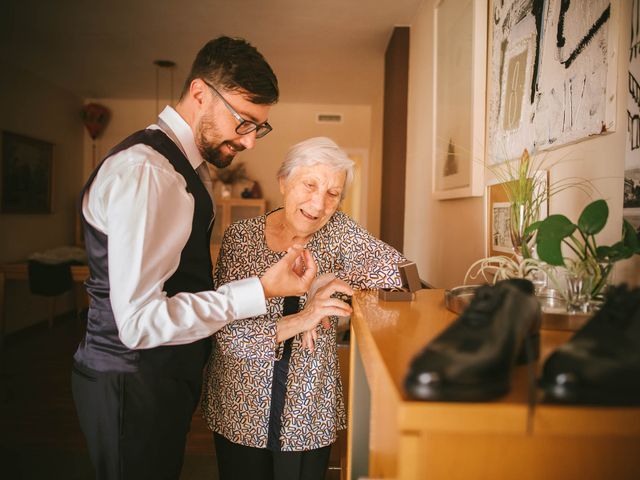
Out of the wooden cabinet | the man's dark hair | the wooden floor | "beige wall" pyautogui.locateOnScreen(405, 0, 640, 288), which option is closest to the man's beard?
the man's dark hair

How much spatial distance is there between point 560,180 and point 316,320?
2.66ft

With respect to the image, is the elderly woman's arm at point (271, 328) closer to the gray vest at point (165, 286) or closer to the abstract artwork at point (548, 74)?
the gray vest at point (165, 286)

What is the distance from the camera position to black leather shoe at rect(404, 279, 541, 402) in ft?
1.53

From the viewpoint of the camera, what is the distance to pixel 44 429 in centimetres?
306

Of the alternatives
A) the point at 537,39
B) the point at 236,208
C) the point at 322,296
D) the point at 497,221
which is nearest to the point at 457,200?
the point at 497,221

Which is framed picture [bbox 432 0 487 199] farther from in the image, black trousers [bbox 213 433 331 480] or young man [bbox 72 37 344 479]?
black trousers [bbox 213 433 331 480]

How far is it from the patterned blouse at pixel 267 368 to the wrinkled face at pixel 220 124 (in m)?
0.31

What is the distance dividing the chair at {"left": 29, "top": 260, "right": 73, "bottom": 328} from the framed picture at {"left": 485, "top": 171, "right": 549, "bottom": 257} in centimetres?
458

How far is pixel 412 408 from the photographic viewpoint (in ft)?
1.59

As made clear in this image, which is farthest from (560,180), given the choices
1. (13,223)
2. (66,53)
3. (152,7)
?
(13,223)

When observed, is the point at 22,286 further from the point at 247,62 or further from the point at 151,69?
the point at 247,62

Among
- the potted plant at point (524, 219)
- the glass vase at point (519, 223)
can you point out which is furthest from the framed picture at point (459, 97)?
the glass vase at point (519, 223)

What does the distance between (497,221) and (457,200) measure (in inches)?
25.8

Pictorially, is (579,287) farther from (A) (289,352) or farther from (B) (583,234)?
(A) (289,352)
